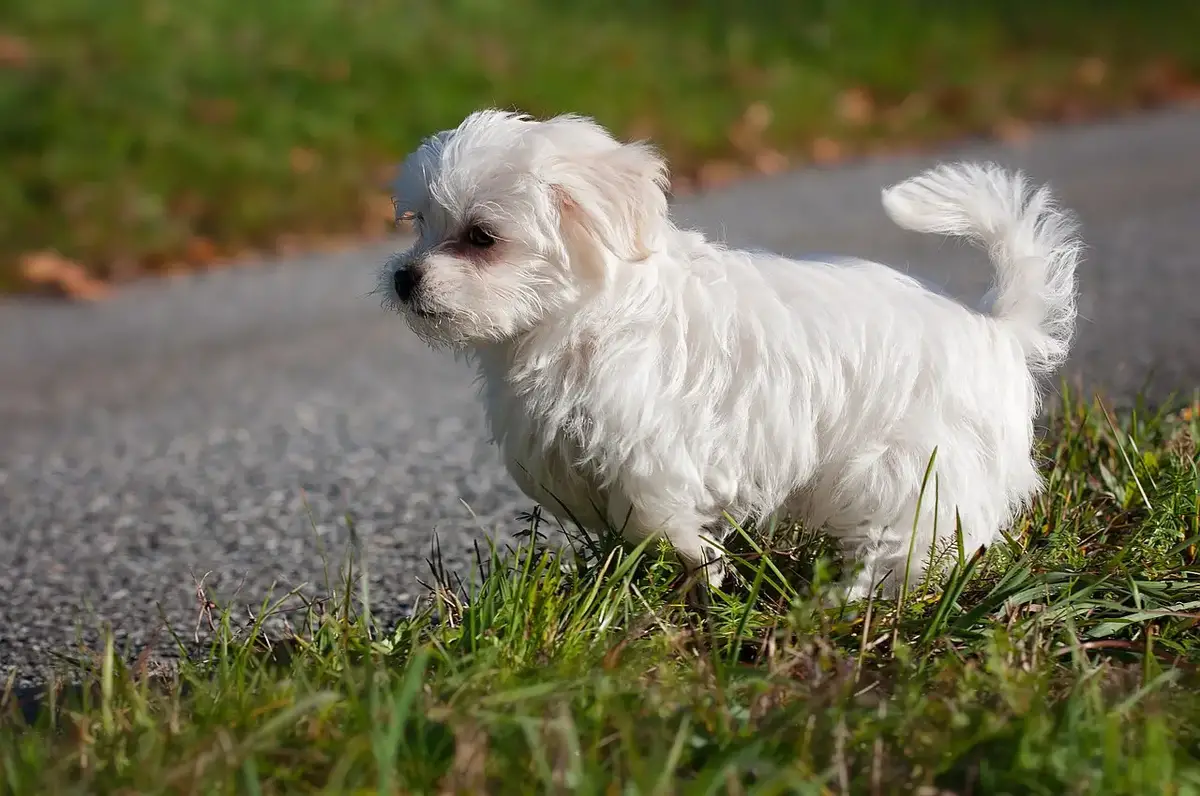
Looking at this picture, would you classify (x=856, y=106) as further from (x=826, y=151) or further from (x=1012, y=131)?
(x=1012, y=131)

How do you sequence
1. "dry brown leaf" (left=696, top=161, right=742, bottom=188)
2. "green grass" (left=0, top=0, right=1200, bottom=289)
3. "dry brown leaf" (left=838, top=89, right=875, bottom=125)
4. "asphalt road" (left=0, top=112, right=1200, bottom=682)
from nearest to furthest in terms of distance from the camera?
"asphalt road" (left=0, top=112, right=1200, bottom=682)
"green grass" (left=0, top=0, right=1200, bottom=289)
"dry brown leaf" (left=696, top=161, right=742, bottom=188)
"dry brown leaf" (left=838, top=89, right=875, bottom=125)

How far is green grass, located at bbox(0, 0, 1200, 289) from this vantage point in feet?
28.3

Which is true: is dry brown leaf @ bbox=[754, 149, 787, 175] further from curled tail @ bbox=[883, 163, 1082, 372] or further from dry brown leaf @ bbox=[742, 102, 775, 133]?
curled tail @ bbox=[883, 163, 1082, 372]

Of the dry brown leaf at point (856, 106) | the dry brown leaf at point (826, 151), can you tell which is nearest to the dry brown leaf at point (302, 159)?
the dry brown leaf at point (826, 151)

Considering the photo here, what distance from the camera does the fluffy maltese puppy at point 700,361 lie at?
3271 millimetres

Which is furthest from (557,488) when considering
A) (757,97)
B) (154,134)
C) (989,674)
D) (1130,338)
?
(757,97)

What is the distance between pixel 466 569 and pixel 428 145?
3.92 feet

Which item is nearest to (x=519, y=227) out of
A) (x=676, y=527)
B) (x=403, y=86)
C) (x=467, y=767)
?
(x=676, y=527)

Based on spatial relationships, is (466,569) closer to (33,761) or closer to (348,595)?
(348,595)

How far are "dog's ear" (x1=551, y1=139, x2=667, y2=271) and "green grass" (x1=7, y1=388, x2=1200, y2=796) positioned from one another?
0.71 m

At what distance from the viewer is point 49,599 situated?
404 centimetres

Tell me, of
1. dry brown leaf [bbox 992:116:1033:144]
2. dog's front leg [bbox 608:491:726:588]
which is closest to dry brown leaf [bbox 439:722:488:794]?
dog's front leg [bbox 608:491:726:588]

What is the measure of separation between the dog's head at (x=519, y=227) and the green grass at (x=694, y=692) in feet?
1.89

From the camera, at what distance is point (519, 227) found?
3.34m
